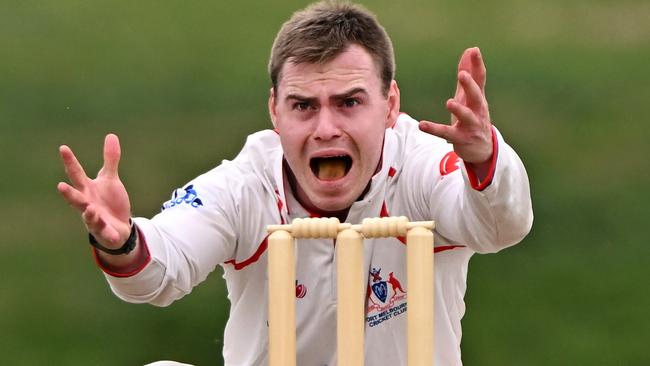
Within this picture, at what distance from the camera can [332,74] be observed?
3.69 meters

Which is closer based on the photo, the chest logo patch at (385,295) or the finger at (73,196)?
the finger at (73,196)

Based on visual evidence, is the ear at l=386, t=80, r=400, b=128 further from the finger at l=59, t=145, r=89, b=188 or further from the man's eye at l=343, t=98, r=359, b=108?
the finger at l=59, t=145, r=89, b=188

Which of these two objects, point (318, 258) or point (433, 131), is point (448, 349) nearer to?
point (318, 258)

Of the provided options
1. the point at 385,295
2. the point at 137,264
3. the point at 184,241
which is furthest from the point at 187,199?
the point at 385,295

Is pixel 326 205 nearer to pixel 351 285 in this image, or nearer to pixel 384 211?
pixel 384 211

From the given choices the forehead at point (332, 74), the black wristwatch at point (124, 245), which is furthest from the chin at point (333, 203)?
the black wristwatch at point (124, 245)

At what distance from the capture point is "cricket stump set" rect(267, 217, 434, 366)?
329 cm

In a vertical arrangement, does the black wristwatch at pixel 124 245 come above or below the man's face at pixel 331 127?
below

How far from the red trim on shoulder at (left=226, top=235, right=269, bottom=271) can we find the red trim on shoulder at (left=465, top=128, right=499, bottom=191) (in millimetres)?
580

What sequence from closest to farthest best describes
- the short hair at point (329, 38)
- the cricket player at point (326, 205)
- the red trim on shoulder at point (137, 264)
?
the red trim on shoulder at point (137, 264), the cricket player at point (326, 205), the short hair at point (329, 38)

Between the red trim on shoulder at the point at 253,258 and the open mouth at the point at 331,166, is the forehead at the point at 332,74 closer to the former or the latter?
the open mouth at the point at 331,166

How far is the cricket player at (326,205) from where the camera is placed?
3613 mm

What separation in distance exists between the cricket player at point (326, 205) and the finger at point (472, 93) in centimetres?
19

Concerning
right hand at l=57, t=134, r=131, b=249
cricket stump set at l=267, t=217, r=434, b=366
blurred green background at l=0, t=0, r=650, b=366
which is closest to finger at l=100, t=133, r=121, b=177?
right hand at l=57, t=134, r=131, b=249
